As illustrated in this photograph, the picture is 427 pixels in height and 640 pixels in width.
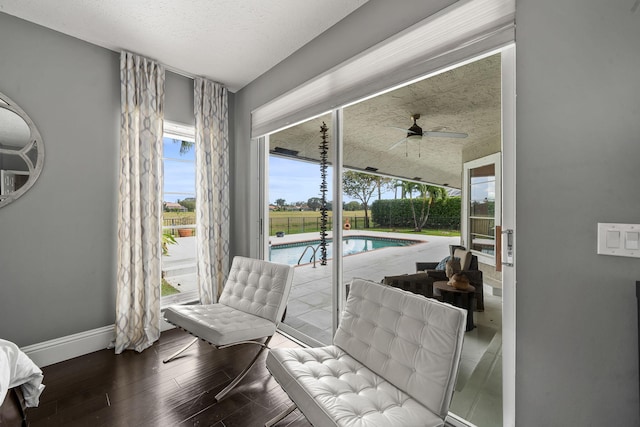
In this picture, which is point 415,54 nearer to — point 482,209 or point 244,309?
point 482,209

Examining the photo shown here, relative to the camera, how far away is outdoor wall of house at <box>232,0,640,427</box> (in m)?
1.10

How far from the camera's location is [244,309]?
2.54 m

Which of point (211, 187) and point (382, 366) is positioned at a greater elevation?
point (211, 187)

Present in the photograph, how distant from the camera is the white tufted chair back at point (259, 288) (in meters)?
2.40

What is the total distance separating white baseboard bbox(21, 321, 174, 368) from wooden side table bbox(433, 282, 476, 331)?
9.74 feet

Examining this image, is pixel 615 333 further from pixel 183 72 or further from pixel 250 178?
pixel 183 72

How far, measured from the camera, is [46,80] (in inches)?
93.0

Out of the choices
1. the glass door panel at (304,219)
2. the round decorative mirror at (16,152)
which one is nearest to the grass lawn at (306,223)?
the glass door panel at (304,219)

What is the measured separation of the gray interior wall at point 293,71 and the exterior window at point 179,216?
1.61 ft

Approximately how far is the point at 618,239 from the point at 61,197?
144 inches

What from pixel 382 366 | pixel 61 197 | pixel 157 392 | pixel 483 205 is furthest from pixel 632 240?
pixel 61 197

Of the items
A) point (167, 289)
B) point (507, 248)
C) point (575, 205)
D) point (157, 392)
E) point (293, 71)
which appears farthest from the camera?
point (167, 289)

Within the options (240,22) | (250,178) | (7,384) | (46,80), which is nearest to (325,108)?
(240,22)

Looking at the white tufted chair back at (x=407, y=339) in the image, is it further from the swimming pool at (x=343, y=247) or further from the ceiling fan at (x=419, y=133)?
the ceiling fan at (x=419, y=133)
